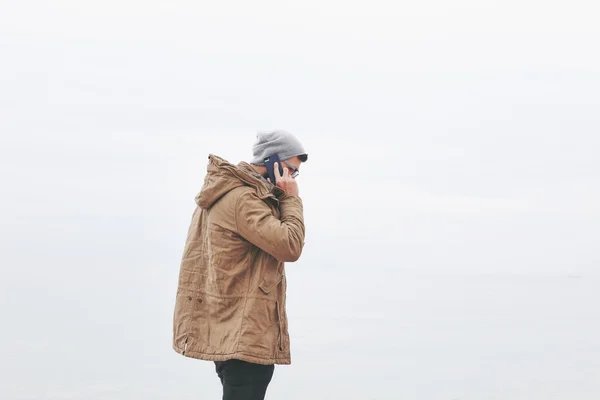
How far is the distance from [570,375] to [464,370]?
73cm

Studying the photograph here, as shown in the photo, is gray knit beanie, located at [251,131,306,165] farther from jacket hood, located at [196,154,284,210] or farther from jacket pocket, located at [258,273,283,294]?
jacket pocket, located at [258,273,283,294]

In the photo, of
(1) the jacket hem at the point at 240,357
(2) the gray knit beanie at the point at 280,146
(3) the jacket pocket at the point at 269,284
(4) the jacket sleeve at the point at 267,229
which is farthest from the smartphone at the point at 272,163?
(1) the jacket hem at the point at 240,357

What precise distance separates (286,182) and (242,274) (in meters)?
0.29

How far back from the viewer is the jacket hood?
7.68 feet

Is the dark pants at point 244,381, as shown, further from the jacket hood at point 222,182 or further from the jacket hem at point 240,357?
the jacket hood at point 222,182

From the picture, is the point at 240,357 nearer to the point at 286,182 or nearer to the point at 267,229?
the point at 267,229

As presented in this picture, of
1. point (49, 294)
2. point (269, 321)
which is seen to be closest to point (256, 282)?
point (269, 321)

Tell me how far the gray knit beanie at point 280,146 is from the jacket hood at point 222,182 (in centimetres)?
10

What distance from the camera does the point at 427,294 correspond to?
533 inches

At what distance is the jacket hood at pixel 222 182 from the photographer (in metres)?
2.34

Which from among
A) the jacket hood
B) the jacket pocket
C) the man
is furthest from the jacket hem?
the jacket hood

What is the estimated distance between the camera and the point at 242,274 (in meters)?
2.36

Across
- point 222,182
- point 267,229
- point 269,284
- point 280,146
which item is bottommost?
point 269,284

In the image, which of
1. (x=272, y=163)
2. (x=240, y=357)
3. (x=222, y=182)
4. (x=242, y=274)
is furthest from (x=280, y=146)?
(x=240, y=357)
